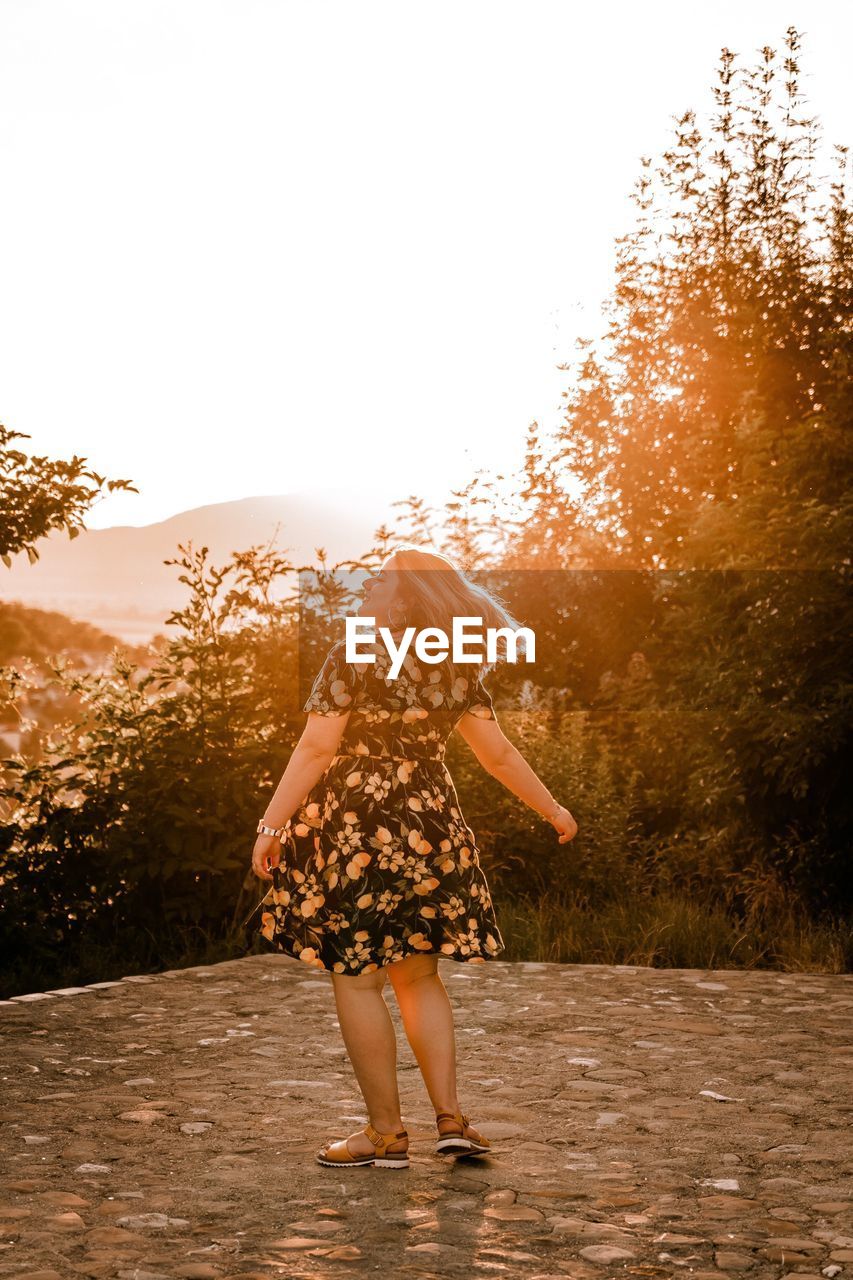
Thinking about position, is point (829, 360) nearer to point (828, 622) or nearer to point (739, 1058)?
point (828, 622)

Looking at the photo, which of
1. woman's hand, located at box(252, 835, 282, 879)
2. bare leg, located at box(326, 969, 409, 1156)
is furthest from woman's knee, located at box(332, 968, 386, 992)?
woman's hand, located at box(252, 835, 282, 879)

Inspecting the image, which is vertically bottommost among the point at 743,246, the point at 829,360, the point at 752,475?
the point at 752,475

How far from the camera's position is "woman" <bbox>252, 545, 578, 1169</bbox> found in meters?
4.24

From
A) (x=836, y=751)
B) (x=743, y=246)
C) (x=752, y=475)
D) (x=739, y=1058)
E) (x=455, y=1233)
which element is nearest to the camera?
(x=455, y=1233)

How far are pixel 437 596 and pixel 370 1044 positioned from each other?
1.35 m

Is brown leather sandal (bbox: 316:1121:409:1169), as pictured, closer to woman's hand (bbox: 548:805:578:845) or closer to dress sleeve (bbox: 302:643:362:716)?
woman's hand (bbox: 548:805:578:845)

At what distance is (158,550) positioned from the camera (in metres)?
9.39

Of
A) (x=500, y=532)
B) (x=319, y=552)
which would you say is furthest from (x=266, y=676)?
(x=500, y=532)

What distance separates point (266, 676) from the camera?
9695mm

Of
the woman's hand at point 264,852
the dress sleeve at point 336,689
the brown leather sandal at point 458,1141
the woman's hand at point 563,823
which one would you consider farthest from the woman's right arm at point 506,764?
the brown leather sandal at point 458,1141

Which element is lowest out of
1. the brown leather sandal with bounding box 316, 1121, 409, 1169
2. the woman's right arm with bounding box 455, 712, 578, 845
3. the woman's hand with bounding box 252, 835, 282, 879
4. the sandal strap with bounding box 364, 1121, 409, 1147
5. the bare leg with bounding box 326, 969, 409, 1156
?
the brown leather sandal with bounding box 316, 1121, 409, 1169

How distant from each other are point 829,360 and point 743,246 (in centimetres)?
248

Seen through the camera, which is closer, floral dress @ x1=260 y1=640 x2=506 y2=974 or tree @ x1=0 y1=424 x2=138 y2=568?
floral dress @ x1=260 y1=640 x2=506 y2=974

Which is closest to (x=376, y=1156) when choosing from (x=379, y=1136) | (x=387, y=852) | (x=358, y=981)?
(x=379, y=1136)
